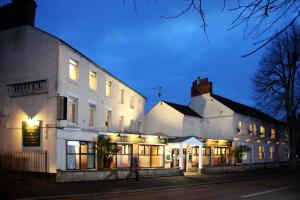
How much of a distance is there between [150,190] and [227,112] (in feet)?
83.4

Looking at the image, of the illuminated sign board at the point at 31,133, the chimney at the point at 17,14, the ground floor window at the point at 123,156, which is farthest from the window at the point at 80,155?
the chimney at the point at 17,14

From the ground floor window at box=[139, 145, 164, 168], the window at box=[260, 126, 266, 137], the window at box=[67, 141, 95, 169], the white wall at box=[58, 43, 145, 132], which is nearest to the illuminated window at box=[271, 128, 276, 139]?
the window at box=[260, 126, 266, 137]

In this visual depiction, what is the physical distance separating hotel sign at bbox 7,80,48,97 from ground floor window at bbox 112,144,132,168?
8427 millimetres

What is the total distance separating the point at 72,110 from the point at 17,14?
805cm

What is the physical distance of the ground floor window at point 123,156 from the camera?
102 ft

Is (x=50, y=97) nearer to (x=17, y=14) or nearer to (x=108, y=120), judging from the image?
(x=17, y=14)

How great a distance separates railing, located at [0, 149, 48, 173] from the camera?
24.2m

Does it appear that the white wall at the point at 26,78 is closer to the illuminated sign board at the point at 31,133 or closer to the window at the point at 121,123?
the illuminated sign board at the point at 31,133

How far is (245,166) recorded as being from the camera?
40.1 m

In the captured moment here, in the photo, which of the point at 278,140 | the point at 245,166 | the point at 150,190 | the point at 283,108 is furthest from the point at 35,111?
the point at 278,140

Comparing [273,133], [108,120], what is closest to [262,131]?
[273,133]

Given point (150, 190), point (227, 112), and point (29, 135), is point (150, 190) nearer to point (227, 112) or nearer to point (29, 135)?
point (29, 135)

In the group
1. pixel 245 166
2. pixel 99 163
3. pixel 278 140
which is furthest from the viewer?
pixel 278 140

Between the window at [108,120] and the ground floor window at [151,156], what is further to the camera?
the ground floor window at [151,156]
